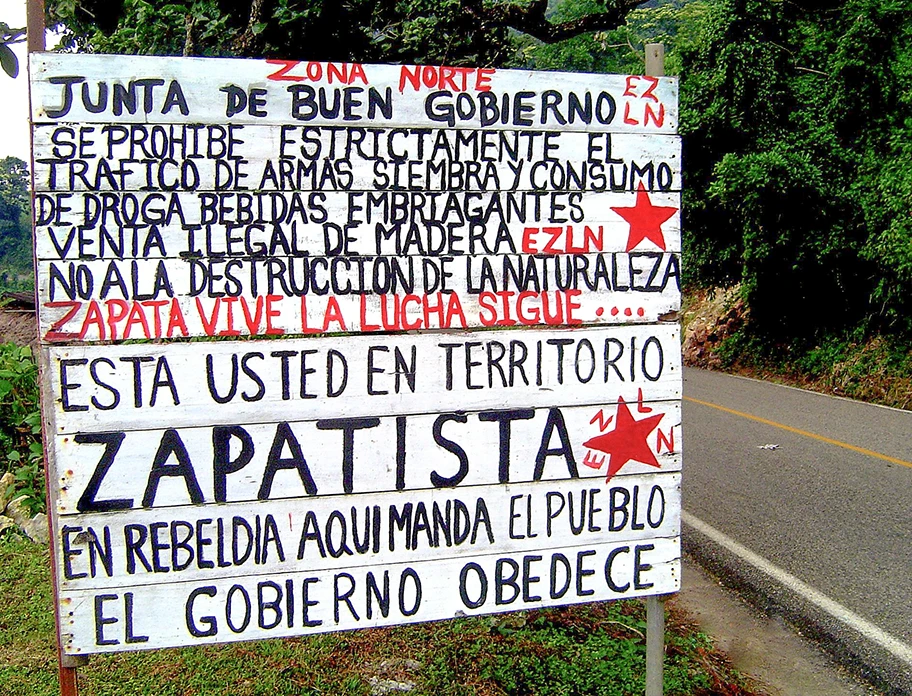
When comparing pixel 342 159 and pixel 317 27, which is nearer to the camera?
pixel 342 159

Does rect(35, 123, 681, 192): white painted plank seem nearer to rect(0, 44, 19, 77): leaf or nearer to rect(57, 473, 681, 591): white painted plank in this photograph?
rect(0, 44, 19, 77): leaf

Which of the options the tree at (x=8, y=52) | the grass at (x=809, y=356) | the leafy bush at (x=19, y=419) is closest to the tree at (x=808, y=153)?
the grass at (x=809, y=356)

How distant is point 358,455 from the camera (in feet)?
8.66

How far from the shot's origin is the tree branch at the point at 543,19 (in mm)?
5613

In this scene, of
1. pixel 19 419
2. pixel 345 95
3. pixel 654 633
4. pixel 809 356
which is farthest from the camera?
pixel 809 356

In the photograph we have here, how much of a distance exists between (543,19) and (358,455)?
449 centimetres

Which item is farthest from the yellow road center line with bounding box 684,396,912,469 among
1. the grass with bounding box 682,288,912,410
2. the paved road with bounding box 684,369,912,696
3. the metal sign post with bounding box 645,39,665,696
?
the metal sign post with bounding box 645,39,665,696

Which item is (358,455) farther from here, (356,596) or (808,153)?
(808,153)

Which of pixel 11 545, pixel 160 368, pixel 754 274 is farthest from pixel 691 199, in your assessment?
pixel 160 368

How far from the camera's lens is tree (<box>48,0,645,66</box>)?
4.61 m

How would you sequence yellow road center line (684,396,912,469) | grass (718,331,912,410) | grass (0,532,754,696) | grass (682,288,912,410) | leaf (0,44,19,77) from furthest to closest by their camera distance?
grass (682,288,912,410) → grass (718,331,912,410) → yellow road center line (684,396,912,469) → grass (0,532,754,696) → leaf (0,44,19,77)

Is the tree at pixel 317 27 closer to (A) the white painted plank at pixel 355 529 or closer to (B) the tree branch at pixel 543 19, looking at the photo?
(B) the tree branch at pixel 543 19

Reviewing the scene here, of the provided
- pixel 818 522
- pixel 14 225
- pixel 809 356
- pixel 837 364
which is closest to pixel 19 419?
pixel 818 522

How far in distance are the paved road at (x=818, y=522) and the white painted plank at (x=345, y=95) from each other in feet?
9.45
